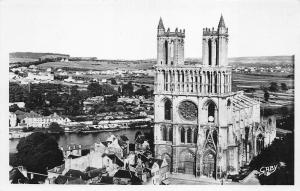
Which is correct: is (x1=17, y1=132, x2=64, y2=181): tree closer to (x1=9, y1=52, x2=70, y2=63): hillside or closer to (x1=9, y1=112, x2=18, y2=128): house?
(x1=9, y1=112, x2=18, y2=128): house

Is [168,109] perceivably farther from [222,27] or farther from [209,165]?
[222,27]

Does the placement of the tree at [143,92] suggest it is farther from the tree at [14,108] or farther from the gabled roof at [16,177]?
the gabled roof at [16,177]

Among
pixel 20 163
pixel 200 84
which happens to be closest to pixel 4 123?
pixel 20 163

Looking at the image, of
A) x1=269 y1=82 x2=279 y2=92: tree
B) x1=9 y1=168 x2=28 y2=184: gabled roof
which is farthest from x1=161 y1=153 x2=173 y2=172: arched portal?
x1=9 y1=168 x2=28 y2=184: gabled roof

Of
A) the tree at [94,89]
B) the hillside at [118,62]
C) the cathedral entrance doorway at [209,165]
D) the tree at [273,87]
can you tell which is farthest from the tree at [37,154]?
the tree at [273,87]

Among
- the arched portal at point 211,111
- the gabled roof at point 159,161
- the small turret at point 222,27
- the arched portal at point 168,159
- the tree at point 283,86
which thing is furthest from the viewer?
the arched portal at point 168,159
